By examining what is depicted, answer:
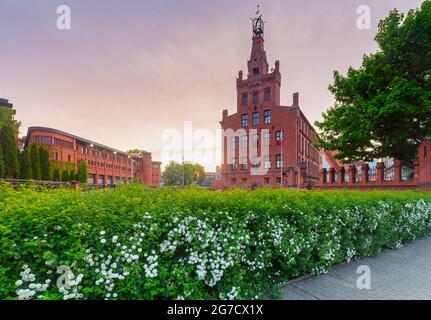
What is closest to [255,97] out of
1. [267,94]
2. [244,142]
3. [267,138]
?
[267,94]

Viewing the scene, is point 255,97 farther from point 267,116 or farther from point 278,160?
point 278,160

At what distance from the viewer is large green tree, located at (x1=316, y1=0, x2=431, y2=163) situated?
13.5m

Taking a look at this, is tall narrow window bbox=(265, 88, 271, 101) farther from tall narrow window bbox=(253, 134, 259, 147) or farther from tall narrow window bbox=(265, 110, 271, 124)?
tall narrow window bbox=(253, 134, 259, 147)

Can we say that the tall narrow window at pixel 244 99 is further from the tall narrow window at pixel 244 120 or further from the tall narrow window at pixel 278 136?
the tall narrow window at pixel 278 136

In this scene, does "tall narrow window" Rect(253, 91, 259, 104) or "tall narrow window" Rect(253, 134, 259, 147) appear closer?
"tall narrow window" Rect(253, 134, 259, 147)

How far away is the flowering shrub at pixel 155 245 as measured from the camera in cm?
225

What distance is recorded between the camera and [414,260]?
235 inches

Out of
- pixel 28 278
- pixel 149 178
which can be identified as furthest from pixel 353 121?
pixel 149 178

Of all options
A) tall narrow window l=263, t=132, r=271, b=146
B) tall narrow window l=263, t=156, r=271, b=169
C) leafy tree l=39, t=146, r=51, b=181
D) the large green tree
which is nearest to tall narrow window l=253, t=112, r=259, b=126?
tall narrow window l=263, t=132, r=271, b=146

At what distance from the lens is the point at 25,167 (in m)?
29.4

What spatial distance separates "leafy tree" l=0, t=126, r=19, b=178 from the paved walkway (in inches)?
1406

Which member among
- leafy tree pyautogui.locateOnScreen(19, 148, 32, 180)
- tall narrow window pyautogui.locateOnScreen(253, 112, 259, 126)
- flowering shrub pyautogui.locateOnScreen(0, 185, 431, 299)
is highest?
tall narrow window pyautogui.locateOnScreen(253, 112, 259, 126)

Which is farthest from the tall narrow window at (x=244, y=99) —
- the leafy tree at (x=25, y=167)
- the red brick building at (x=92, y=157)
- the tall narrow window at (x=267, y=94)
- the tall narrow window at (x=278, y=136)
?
the leafy tree at (x=25, y=167)

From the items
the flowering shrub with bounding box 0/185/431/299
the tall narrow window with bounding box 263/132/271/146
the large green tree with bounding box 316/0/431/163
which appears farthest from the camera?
the tall narrow window with bounding box 263/132/271/146
